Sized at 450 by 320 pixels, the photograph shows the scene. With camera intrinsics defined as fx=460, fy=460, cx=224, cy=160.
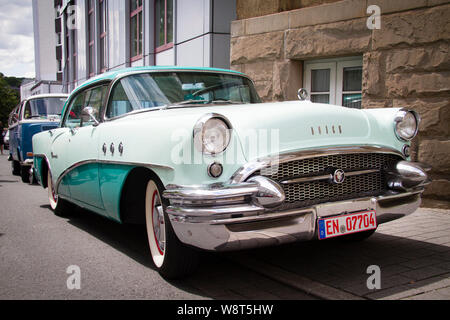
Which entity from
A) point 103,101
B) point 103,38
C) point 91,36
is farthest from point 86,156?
point 91,36

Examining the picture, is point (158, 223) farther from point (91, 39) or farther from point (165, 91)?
point (91, 39)

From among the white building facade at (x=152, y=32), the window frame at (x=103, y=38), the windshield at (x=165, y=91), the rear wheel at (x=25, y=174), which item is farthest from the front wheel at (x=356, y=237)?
the window frame at (x=103, y=38)

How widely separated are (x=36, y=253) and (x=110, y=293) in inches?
55.0

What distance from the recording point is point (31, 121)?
1028cm

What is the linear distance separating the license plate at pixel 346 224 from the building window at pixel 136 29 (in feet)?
44.5

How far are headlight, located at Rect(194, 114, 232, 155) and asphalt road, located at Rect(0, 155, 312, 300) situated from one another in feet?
3.21

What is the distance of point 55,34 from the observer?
5194cm

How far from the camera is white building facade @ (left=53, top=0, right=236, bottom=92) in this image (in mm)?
10211

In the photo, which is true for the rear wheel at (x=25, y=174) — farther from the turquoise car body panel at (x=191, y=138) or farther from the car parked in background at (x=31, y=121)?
the turquoise car body panel at (x=191, y=138)

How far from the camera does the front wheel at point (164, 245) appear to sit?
10.2 feet

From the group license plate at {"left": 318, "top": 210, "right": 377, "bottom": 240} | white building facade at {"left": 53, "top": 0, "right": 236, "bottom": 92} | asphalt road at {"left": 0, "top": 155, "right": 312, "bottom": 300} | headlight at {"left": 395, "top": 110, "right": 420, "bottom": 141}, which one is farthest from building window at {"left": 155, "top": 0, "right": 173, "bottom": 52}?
license plate at {"left": 318, "top": 210, "right": 377, "bottom": 240}

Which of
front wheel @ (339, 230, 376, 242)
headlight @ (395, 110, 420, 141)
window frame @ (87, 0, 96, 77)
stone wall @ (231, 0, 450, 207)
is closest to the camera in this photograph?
headlight @ (395, 110, 420, 141)

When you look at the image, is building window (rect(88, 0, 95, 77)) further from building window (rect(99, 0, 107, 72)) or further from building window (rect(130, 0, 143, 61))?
building window (rect(130, 0, 143, 61))

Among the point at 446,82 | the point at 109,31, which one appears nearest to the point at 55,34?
the point at 109,31
